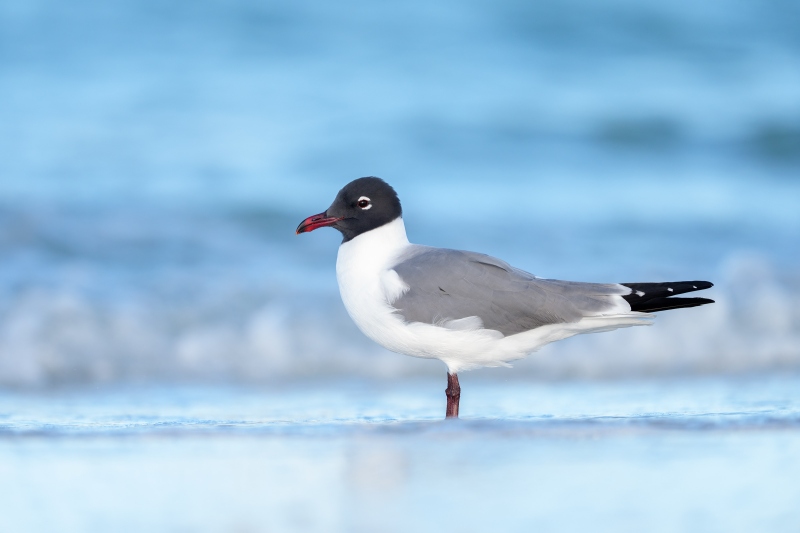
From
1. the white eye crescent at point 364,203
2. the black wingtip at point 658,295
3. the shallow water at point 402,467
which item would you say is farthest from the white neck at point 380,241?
the black wingtip at point 658,295

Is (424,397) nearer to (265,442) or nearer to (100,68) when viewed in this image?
(265,442)

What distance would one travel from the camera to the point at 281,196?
367 inches

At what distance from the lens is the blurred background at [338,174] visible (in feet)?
21.8

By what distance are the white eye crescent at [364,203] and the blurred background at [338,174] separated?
158 cm

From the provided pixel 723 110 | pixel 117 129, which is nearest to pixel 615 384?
pixel 117 129

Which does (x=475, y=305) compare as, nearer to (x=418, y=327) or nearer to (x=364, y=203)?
(x=418, y=327)

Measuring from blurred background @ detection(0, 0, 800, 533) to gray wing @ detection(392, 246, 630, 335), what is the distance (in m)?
0.42

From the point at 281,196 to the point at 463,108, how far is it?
3.46 meters

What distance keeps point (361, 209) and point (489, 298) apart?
74 cm

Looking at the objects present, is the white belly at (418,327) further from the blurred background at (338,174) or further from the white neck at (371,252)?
the blurred background at (338,174)

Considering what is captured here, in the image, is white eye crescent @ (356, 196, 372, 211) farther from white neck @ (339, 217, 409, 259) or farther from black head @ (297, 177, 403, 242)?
white neck @ (339, 217, 409, 259)

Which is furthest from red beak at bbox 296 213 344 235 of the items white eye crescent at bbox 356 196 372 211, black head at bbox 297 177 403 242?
white eye crescent at bbox 356 196 372 211

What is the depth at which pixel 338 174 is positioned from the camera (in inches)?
396

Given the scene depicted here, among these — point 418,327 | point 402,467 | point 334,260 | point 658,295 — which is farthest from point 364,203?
point 334,260
